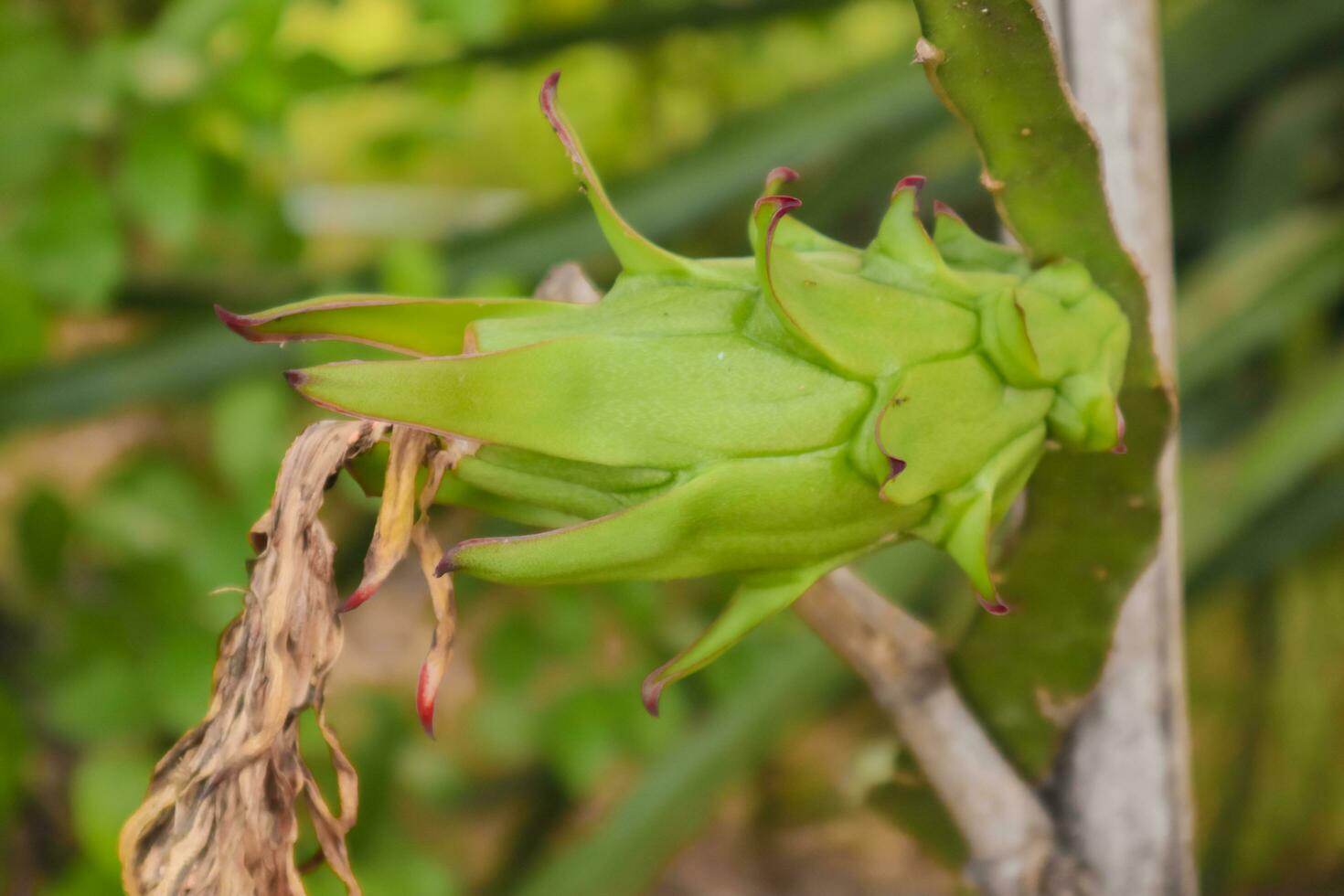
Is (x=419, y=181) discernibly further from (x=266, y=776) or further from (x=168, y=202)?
(x=266, y=776)

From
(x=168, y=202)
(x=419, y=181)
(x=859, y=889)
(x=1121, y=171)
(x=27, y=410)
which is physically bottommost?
(x=859, y=889)

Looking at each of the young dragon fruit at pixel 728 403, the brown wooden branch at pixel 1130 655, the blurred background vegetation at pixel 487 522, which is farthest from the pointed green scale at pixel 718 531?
the blurred background vegetation at pixel 487 522

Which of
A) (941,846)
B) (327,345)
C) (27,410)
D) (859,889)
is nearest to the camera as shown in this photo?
(941,846)

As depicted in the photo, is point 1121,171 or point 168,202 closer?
point 1121,171

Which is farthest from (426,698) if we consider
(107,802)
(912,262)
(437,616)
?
(107,802)

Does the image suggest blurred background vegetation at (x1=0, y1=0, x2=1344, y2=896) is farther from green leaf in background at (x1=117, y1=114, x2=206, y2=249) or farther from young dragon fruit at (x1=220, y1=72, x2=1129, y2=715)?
young dragon fruit at (x1=220, y1=72, x2=1129, y2=715)

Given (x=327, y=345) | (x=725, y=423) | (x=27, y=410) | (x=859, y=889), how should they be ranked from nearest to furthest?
(x=725, y=423)
(x=327, y=345)
(x=27, y=410)
(x=859, y=889)

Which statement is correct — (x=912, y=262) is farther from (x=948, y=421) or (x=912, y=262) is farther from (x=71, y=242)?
(x=71, y=242)

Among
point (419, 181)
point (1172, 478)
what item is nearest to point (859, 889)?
point (1172, 478)
